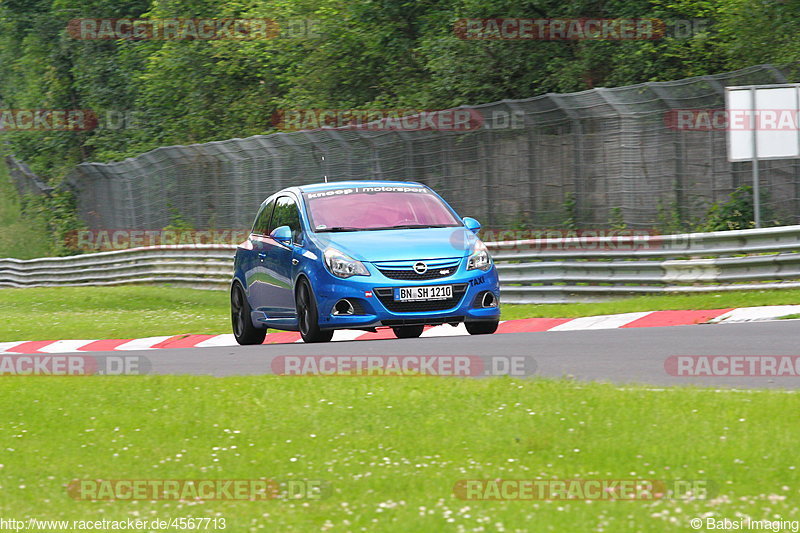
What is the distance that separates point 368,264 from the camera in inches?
481

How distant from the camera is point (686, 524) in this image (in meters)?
5.39

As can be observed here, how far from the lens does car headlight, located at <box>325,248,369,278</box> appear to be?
12227mm

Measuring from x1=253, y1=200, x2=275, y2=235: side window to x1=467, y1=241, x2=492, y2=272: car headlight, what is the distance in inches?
115

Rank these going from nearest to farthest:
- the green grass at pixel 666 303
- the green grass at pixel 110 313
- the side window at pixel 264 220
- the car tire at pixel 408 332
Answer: the car tire at pixel 408 332 < the side window at pixel 264 220 < the green grass at pixel 666 303 < the green grass at pixel 110 313

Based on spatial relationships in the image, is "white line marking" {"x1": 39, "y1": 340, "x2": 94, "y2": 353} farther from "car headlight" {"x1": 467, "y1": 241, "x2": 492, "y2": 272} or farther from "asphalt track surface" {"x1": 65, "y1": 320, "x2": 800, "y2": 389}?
"car headlight" {"x1": 467, "y1": 241, "x2": 492, "y2": 272}

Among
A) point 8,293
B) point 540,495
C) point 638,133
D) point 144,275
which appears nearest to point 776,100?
point 638,133

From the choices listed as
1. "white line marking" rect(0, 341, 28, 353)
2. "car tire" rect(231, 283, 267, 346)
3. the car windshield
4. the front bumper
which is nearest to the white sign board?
the car windshield

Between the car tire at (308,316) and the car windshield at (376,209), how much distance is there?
68 centimetres

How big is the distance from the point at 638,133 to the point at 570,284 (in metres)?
2.43

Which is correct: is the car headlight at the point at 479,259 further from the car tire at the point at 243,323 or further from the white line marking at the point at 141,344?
the white line marking at the point at 141,344

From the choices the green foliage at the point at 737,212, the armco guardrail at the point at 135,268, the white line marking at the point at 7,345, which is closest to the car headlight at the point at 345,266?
the white line marking at the point at 7,345

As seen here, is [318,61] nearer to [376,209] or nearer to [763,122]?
[763,122]

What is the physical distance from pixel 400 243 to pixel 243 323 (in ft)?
10.4

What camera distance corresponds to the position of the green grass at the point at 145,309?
1608 cm
